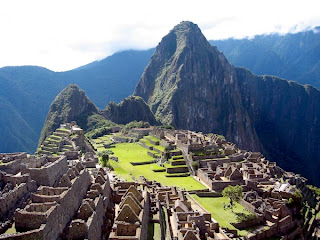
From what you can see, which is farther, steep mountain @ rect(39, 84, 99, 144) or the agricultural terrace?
steep mountain @ rect(39, 84, 99, 144)

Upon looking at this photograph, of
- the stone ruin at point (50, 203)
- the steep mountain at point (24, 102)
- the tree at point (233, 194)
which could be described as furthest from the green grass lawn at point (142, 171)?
the steep mountain at point (24, 102)

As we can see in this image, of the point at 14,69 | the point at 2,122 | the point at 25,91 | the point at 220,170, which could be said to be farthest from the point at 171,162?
the point at 14,69

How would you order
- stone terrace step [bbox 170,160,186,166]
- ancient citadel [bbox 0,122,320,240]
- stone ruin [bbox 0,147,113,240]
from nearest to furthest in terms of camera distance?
1. stone ruin [bbox 0,147,113,240]
2. ancient citadel [bbox 0,122,320,240]
3. stone terrace step [bbox 170,160,186,166]

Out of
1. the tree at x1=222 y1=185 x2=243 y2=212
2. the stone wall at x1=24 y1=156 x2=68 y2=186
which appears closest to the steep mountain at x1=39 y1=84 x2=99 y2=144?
the tree at x1=222 y1=185 x2=243 y2=212

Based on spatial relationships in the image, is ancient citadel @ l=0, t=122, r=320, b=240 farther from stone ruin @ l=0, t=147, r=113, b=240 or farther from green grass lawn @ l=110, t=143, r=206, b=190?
green grass lawn @ l=110, t=143, r=206, b=190

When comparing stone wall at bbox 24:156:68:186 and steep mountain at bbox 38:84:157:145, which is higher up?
stone wall at bbox 24:156:68:186

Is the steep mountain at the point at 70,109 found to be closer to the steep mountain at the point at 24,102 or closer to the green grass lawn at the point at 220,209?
the steep mountain at the point at 24,102

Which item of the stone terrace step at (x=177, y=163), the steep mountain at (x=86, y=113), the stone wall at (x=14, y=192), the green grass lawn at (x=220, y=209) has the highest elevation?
the stone wall at (x=14, y=192)
